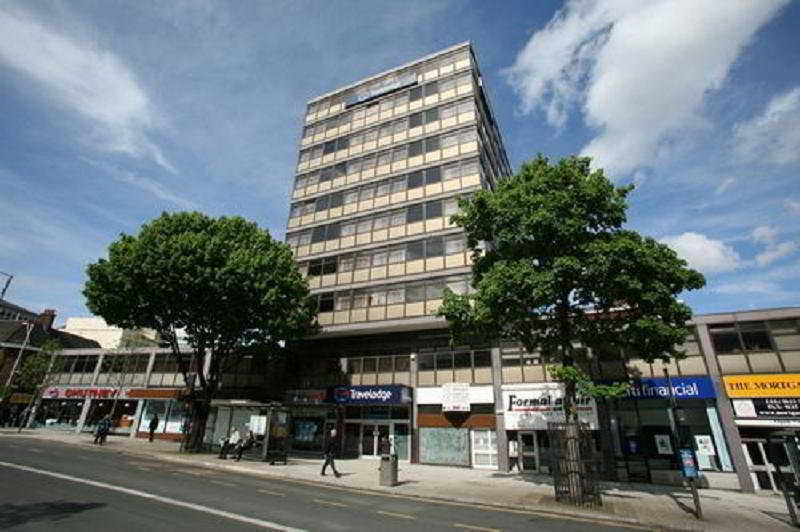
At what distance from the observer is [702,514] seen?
12.4m

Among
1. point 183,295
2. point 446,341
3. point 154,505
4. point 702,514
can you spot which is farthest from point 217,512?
point 446,341

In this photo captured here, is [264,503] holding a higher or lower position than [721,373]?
lower

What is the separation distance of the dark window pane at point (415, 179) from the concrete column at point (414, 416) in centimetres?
1194

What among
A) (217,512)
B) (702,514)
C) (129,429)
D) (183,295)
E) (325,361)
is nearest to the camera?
(217,512)

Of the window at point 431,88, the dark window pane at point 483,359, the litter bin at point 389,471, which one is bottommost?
the litter bin at point 389,471

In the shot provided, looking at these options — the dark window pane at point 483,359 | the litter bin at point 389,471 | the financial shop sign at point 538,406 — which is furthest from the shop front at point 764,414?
the litter bin at point 389,471

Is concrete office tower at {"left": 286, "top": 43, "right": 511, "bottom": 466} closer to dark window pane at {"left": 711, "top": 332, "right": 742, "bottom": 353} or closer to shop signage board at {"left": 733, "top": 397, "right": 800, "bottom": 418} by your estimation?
dark window pane at {"left": 711, "top": 332, "right": 742, "bottom": 353}

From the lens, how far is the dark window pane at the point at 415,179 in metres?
31.5

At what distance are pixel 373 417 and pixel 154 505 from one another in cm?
1819

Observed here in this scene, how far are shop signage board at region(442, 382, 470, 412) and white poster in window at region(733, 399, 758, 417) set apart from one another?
40.5 feet

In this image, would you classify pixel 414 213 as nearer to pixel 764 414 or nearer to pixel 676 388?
pixel 676 388

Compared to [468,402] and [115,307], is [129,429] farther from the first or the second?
[468,402]

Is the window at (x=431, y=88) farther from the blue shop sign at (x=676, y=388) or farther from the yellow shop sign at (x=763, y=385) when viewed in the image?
the yellow shop sign at (x=763, y=385)

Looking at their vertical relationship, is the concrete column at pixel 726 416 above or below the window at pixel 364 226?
below
